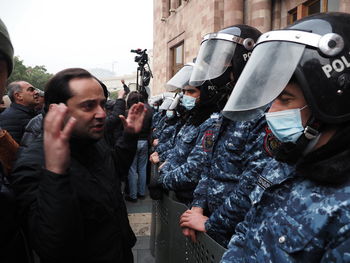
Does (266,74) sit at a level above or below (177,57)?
below

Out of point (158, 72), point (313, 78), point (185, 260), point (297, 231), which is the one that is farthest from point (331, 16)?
point (158, 72)

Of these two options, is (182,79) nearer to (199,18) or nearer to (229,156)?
(229,156)

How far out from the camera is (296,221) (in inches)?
39.2

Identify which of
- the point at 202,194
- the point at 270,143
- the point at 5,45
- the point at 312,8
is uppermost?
the point at 312,8

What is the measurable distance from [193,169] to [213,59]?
0.89 meters

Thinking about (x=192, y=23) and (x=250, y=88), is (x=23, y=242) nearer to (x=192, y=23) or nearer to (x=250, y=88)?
(x=250, y=88)

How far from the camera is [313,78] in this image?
1.10 metres

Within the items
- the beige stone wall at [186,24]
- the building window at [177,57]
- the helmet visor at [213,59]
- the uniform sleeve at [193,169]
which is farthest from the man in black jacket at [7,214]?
the building window at [177,57]

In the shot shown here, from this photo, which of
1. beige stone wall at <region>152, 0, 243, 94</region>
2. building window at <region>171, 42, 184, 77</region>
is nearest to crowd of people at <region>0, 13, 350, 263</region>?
beige stone wall at <region>152, 0, 243, 94</region>

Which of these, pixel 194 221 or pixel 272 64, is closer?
pixel 272 64

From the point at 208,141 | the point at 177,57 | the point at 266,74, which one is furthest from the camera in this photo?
the point at 177,57

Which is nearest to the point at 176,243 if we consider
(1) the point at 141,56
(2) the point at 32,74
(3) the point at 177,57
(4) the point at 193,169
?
(4) the point at 193,169

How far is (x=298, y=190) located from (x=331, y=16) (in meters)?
0.71

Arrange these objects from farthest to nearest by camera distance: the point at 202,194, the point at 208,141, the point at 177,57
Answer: the point at 177,57
the point at 208,141
the point at 202,194
